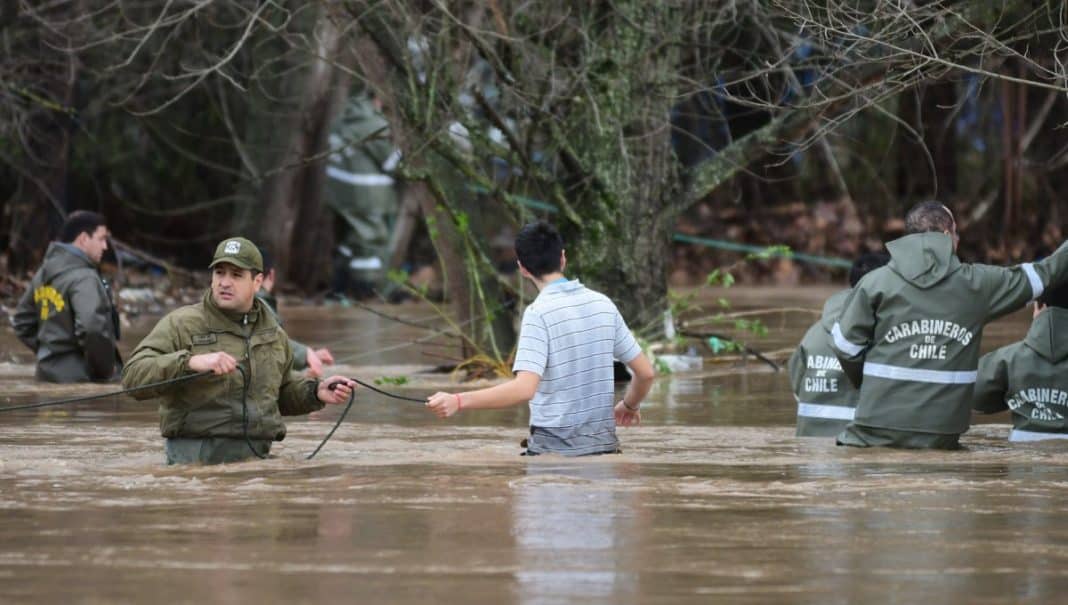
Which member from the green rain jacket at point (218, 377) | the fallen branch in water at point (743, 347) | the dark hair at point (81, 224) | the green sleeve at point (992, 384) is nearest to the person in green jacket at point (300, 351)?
the green rain jacket at point (218, 377)

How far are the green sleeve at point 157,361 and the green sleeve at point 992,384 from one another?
4.29 m

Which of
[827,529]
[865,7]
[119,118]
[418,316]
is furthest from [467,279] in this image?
[119,118]

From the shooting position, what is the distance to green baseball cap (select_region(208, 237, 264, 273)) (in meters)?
8.91

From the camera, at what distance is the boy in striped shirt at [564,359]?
28.6ft

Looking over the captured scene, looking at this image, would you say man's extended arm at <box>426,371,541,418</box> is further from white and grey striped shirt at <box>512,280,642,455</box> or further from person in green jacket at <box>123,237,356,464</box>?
person in green jacket at <box>123,237,356,464</box>

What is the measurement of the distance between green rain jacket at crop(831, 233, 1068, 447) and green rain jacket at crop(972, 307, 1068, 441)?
459 millimetres

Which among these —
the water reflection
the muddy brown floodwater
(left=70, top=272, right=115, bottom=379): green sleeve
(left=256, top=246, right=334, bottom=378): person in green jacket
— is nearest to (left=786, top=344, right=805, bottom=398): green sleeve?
the muddy brown floodwater

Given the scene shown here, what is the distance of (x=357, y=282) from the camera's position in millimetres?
27188

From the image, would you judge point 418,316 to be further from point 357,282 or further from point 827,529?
point 827,529

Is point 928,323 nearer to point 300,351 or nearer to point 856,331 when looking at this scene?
point 856,331

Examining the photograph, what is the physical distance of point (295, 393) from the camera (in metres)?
9.36

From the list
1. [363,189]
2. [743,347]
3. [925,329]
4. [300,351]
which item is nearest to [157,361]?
[300,351]

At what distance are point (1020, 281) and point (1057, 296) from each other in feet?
1.59

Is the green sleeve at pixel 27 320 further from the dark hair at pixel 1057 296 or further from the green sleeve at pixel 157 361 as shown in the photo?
the dark hair at pixel 1057 296
